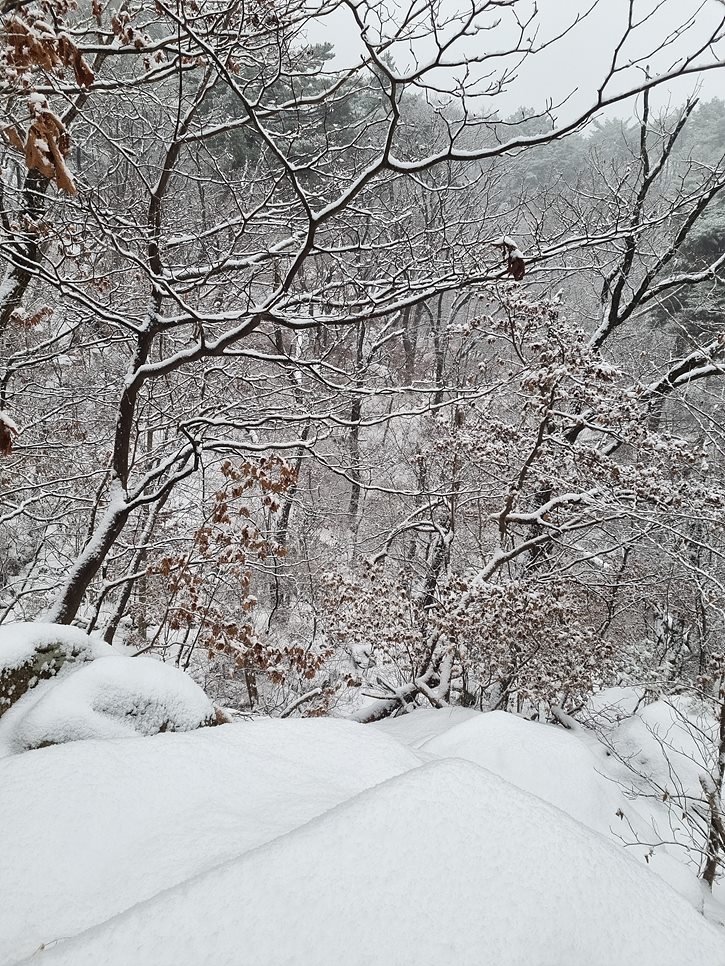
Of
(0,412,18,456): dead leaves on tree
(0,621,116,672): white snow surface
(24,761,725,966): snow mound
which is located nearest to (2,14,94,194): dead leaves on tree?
(0,412,18,456): dead leaves on tree

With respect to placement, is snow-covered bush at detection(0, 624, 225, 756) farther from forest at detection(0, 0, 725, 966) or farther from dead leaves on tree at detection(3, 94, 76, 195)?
dead leaves on tree at detection(3, 94, 76, 195)

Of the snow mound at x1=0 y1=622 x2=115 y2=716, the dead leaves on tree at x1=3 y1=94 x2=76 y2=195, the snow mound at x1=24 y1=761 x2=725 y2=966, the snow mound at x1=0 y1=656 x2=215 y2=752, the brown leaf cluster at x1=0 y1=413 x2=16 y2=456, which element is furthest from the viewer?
the snow mound at x1=0 y1=622 x2=115 y2=716

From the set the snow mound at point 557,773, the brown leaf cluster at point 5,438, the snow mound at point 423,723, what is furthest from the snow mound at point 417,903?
the snow mound at point 423,723

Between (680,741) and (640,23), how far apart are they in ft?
22.4

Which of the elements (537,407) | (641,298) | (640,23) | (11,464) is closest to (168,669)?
(11,464)

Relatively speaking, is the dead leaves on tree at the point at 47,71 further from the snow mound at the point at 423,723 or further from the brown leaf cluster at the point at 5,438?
the snow mound at the point at 423,723

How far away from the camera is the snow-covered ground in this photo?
41.6 inches

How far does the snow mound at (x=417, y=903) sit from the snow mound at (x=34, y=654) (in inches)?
96.2

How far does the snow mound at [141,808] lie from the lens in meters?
1.40

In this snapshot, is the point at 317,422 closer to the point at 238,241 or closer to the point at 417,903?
the point at 238,241

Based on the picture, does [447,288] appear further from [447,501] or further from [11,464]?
[447,501]

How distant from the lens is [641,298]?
32.1 feet

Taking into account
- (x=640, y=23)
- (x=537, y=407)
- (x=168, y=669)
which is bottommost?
(x=168, y=669)

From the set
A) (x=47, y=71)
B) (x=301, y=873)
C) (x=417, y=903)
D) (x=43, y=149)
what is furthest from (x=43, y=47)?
(x=417, y=903)
